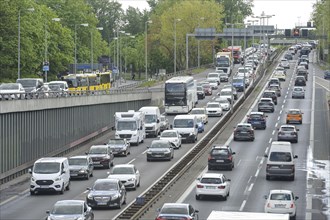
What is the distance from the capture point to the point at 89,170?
5722 centimetres

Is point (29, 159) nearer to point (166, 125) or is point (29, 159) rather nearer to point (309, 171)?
point (309, 171)

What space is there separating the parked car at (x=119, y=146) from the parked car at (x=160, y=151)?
9.61ft

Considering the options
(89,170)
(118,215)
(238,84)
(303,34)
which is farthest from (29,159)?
(303,34)

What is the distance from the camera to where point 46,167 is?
5159cm

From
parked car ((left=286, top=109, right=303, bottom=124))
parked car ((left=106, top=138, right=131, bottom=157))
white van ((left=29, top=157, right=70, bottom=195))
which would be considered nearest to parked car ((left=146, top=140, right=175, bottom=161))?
parked car ((left=106, top=138, right=131, bottom=157))

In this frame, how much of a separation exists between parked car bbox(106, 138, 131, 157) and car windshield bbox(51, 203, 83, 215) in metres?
26.9

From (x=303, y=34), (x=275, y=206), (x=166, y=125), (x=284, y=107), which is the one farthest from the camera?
(x=303, y=34)

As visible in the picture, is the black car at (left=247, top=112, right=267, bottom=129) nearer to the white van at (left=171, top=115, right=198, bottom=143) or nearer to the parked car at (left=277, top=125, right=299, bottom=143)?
the white van at (left=171, top=115, right=198, bottom=143)

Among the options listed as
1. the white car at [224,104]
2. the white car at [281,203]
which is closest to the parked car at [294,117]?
the white car at [224,104]

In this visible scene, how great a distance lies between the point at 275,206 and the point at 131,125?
30776mm

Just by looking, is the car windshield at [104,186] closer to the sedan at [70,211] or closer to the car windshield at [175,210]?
the sedan at [70,211]

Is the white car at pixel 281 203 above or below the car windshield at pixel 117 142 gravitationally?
below

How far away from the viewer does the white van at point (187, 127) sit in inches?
2926

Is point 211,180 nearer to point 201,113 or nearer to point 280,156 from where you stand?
point 280,156
